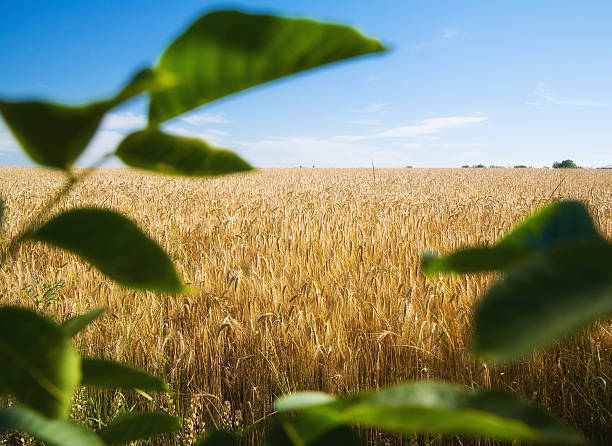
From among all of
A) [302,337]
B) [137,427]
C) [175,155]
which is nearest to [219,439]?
[137,427]

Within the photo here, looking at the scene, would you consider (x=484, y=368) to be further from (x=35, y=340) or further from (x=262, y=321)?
(x=35, y=340)

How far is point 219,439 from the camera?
30cm

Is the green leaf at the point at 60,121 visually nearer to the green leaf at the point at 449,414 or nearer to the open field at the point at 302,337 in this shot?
the green leaf at the point at 449,414

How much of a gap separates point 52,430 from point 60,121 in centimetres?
19

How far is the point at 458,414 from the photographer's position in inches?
6.0

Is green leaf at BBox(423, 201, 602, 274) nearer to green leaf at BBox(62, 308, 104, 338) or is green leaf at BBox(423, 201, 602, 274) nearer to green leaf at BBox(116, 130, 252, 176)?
green leaf at BBox(116, 130, 252, 176)

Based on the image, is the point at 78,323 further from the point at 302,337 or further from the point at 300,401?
the point at 302,337

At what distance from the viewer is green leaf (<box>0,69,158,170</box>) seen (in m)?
0.17

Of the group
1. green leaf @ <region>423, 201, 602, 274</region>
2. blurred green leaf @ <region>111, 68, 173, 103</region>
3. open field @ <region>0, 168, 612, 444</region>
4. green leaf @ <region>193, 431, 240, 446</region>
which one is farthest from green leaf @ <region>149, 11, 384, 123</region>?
open field @ <region>0, 168, 612, 444</region>

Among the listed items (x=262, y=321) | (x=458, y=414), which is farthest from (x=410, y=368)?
(x=458, y=414)

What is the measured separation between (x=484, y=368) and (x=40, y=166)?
1.61 meters

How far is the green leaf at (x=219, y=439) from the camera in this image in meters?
0.29

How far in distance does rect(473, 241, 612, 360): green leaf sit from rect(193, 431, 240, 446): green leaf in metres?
0.21

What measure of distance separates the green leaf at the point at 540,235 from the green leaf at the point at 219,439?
183 millimetres
